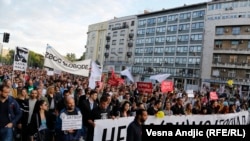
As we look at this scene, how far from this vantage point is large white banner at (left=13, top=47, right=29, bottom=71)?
601 inches

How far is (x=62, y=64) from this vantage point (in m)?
16.9

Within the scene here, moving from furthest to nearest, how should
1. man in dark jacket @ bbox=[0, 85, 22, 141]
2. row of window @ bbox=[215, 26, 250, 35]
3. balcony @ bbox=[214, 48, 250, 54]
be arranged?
row of window @ bbox=[215, 26, 250, 35] → balcony @ bbox=[214, 48, 250, 54] → man in dark jacket @ bbox=[0, 85, 22, 141]

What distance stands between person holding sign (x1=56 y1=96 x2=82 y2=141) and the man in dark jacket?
106 centimetres

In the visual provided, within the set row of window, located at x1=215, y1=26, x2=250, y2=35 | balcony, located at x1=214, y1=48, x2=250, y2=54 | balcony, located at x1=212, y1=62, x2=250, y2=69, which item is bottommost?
balcony, located at x1=212, y1=62, x2=250, y2=69

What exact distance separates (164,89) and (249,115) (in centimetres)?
514

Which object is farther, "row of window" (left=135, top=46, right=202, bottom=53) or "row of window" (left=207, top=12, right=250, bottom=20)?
"row of window" (left=135, top=46, right=202, bottom=53)

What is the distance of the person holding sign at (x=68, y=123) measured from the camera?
22.8ft

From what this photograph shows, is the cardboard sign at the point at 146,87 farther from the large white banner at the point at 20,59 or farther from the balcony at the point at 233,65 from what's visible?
the balcony at the point at 233,65

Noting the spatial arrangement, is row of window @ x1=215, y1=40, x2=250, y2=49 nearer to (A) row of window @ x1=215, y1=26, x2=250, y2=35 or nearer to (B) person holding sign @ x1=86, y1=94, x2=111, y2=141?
(A) row of window @ x1=215, y1=26, x2=250, y2=35

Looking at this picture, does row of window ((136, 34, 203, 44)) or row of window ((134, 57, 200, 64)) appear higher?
row of window ((136, 34, 203, 44))

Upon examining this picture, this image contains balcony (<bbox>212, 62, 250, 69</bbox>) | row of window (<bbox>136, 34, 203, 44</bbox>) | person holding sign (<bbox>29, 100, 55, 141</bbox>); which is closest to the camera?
person holding sign (<bbox>29, 100, 55, 141</bbox>)

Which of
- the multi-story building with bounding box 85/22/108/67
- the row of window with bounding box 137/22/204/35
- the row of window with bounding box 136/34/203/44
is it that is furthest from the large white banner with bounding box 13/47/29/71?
the multi-story building with bounding box 85/22/108/67

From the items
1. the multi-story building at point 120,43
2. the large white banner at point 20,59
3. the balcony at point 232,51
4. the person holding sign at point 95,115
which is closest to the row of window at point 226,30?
the balcony at point 232,51

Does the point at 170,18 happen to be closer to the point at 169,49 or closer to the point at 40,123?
the point at 169,49
